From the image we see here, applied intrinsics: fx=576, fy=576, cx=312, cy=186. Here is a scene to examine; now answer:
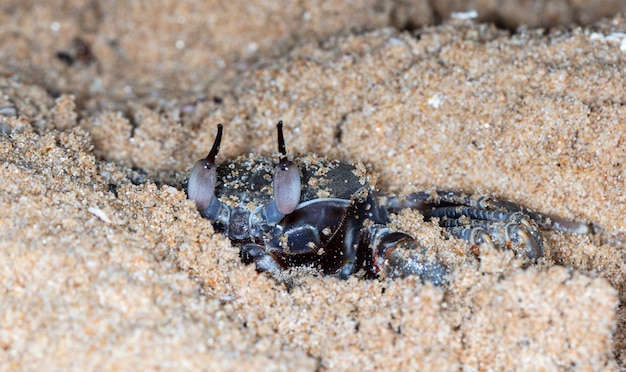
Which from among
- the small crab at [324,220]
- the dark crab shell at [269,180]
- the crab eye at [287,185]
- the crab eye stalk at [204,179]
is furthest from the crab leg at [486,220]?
the crab eye stalk at [204,179]

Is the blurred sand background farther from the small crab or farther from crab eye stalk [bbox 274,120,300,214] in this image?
crab eye stalk [bbox 274,120,300,214]

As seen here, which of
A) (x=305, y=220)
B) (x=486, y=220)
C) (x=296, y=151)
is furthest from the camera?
(x=296, y=151)

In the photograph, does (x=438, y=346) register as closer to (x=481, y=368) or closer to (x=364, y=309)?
(x=481, y=368)

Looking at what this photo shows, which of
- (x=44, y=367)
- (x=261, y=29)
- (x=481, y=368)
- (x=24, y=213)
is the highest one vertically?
(x=261, y=29)

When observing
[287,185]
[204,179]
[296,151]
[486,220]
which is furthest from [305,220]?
[486,220]

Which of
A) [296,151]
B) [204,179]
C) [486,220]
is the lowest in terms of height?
[486,220]

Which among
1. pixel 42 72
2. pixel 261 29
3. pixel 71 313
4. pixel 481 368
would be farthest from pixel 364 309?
pixel 42 72

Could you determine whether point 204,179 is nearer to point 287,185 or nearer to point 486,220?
point 287,185

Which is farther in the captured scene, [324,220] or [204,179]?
[324,220]
